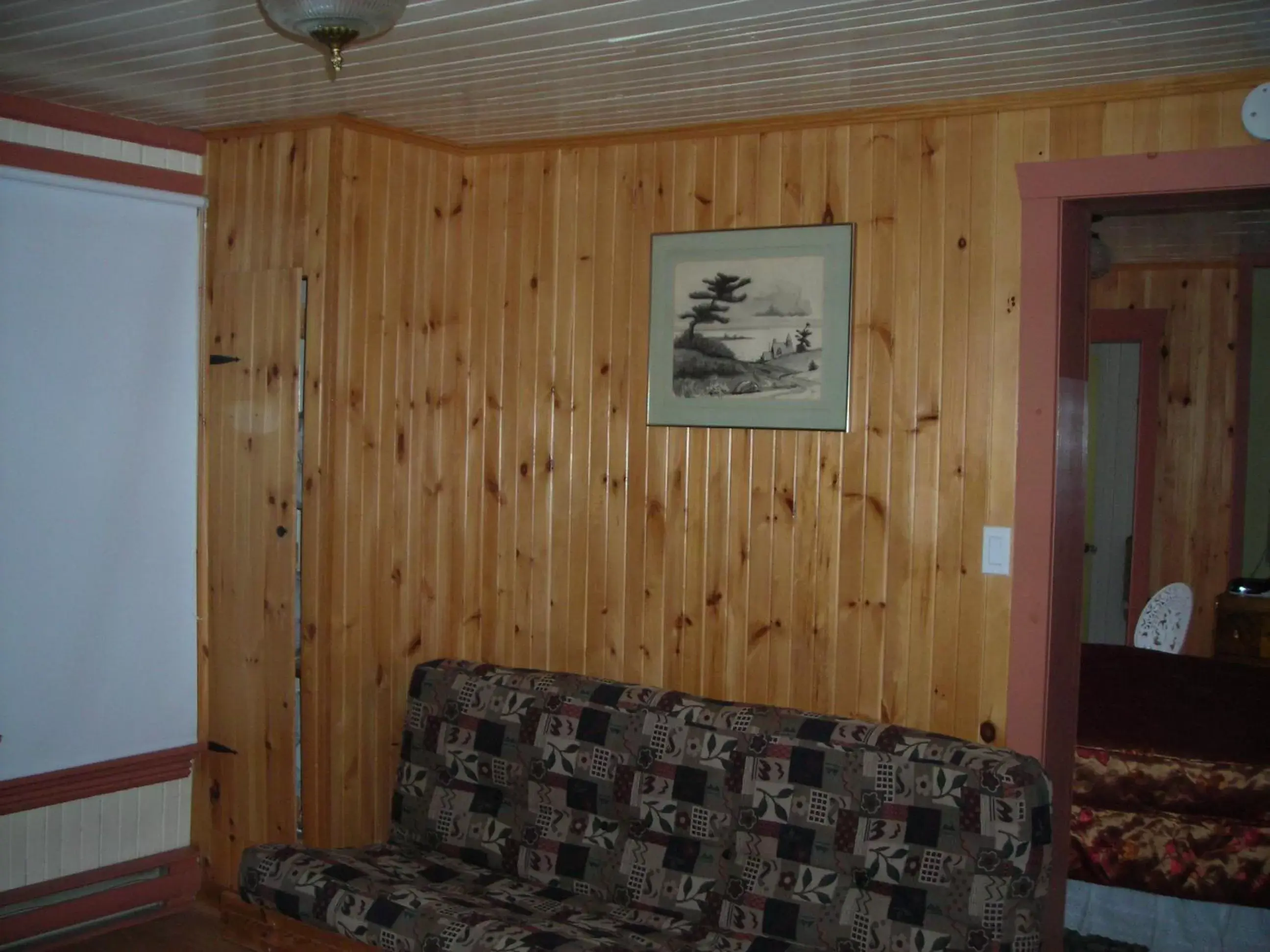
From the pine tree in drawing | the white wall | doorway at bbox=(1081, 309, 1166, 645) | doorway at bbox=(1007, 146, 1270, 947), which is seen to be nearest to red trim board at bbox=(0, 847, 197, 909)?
the pine tree in drawing

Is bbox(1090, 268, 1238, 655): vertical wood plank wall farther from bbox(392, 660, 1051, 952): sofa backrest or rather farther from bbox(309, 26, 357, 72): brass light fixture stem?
bbox(309, 26, 357, 72): brass light fixture stem

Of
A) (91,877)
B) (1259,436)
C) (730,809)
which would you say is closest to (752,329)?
(730,809)

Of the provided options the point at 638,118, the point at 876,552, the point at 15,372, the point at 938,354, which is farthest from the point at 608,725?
the point at 15,372

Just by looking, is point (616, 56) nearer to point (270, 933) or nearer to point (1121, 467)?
point (270, 933)

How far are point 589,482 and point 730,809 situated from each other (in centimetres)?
112

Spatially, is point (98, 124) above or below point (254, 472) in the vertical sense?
above

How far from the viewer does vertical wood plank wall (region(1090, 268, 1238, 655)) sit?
226 inches

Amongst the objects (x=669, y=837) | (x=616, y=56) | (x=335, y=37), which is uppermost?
(x=616, y=56)

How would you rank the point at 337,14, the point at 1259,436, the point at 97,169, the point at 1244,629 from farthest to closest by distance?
the point at 1259,436 → the point at 1244,629 → the point at 97,169 → the point at 337,14

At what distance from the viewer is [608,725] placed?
3064mm

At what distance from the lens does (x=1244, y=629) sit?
17.6 ft

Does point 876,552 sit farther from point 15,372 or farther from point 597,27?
point 15,372

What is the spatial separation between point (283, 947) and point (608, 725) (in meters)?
0.98

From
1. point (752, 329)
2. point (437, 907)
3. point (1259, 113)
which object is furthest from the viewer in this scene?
point (752, 329)
